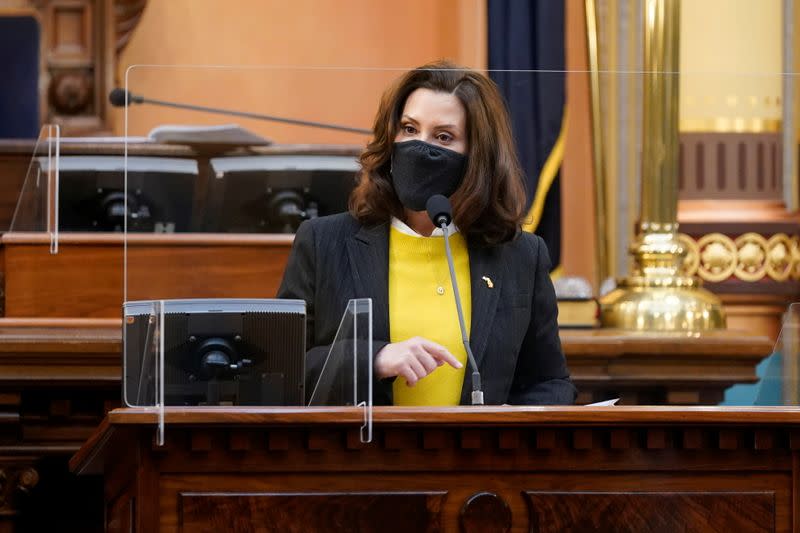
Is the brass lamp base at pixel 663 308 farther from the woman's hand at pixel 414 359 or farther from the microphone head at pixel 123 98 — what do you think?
the woman's hand at pixel 414 359

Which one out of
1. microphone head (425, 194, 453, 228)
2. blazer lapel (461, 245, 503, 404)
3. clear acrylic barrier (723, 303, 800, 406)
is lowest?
clear acrylic barrier (723, 303, 800, 406)

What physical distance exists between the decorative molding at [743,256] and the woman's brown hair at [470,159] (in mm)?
2492

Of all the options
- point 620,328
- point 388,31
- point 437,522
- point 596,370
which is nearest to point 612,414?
point 437,522

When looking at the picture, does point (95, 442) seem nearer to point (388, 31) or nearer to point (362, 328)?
point (362, 328)

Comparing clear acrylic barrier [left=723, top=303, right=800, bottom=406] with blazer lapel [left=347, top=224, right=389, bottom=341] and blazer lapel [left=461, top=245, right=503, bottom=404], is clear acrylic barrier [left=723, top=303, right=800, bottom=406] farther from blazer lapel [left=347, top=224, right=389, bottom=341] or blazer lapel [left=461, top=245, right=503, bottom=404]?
blazer lapel [left=347, top=224, right=389, bottom=341]

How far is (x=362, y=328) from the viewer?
1755mm

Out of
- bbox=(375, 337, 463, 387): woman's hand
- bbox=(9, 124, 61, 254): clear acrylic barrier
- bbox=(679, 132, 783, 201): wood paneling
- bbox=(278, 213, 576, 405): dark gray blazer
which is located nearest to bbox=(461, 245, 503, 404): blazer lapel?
bbox=(278, 213, 576, 405): dark gray blazer

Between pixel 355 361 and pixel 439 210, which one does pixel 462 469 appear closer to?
pixel 355 361

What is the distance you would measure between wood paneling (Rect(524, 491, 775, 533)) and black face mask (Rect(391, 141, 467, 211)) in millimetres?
618

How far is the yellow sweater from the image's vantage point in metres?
2.17

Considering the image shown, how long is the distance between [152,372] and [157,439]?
120 mm

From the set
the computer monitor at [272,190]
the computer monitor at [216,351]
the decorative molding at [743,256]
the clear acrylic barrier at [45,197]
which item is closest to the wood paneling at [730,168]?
the decorative molding at [743,256]

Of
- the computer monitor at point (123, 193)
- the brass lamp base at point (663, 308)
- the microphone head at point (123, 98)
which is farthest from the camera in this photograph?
the brass lamp base at point (663, 308)

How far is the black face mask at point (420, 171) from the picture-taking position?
2182 millimetres
